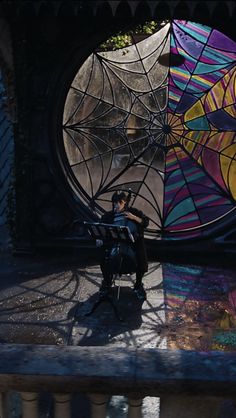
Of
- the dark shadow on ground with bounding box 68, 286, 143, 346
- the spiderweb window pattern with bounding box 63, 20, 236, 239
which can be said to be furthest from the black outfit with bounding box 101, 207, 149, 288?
the spiderweb window pattern with bounding box 63, 20, 236, 239

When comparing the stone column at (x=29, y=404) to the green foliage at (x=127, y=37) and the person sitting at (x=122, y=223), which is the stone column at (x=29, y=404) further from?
the green foliage at (x=127, y=37)

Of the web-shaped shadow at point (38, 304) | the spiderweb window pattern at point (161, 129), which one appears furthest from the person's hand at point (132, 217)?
the spiderweb window pattern at point (161, 129)

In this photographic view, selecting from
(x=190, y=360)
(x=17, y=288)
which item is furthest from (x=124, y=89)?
(x=190, y=360)

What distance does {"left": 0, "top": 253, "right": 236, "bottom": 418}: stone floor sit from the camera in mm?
5727

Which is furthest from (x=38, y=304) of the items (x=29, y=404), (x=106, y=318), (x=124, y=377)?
(x=124, y=377)

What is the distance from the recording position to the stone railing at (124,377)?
209cm

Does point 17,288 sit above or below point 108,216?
below

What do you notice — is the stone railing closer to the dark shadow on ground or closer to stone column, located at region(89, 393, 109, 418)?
stone column, located at region(89, 393, 109, 418)

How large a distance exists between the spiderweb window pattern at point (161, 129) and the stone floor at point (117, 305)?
1025mm

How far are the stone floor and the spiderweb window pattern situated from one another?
103 cm

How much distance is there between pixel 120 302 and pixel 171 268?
145 cm

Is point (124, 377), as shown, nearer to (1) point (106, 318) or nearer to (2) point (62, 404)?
(2) point (62, 404)

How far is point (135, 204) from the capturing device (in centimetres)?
874

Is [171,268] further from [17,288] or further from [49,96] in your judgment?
[49,96]
